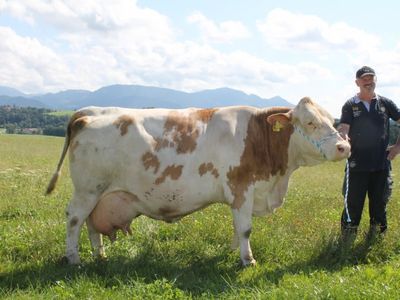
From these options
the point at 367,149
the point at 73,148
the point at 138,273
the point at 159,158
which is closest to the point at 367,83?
the point at 367,149

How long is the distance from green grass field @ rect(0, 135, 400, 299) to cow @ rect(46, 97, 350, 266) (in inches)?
19.3

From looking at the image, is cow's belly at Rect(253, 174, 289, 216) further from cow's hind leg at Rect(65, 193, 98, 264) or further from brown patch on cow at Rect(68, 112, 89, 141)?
brown patch on cow at Rect(68, 112, 89, 141)

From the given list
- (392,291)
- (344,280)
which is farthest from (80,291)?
(392,291)

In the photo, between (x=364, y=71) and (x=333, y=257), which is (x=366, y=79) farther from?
(x=333, y=257)

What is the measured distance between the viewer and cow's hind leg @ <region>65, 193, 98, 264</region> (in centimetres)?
756

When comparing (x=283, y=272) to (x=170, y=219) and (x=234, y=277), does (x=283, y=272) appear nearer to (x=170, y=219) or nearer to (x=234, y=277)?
(x=234, y=277)

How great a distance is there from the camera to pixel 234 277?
6.84m

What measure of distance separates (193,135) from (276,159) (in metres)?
1.39

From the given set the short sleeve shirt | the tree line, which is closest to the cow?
the short sleeve shirt

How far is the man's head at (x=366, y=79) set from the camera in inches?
308

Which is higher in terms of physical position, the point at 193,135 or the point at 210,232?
the point at 193,135

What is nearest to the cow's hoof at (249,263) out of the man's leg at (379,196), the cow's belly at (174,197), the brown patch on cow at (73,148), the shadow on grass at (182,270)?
the shadow on grass at (182,270)

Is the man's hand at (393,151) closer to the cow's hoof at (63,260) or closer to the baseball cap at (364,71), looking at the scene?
the baseball cap at (364,71)

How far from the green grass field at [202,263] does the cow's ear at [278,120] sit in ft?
6.29
